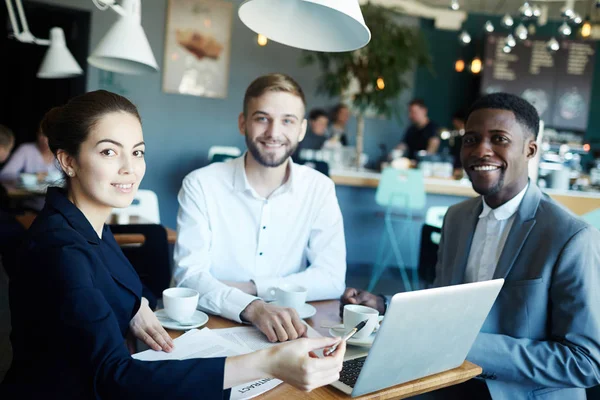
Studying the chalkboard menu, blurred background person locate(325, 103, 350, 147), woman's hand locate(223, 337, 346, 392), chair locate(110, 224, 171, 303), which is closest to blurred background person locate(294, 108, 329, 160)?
blurred background person locate(325, 103, 350, 147)

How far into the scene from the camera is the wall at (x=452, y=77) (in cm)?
782

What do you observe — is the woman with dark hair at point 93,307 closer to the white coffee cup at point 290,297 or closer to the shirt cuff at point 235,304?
the shirt cuff at point 235,304

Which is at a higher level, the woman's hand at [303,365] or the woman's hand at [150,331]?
the woman's hand at [303,365]

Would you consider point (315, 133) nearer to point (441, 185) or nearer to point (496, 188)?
point (441, 185)

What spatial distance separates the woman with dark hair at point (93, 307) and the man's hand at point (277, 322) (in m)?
0.25

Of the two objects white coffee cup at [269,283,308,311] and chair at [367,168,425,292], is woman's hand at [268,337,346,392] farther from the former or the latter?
chair at [367,168,425,292]

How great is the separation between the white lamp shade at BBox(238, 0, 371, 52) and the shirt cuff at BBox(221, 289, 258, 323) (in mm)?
714

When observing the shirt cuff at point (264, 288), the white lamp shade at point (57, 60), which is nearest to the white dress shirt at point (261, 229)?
the shirt cuff at point (264, 288)

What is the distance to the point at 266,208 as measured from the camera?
81.3 inches

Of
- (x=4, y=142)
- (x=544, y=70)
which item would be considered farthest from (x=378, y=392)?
(x=544, y=70)

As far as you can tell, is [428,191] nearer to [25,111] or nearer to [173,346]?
[173,346]

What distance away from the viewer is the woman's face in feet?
4.04

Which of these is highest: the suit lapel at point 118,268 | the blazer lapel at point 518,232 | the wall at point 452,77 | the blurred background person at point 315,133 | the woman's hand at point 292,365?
the wall at point 452,77

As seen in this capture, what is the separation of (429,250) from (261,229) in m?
1.26
